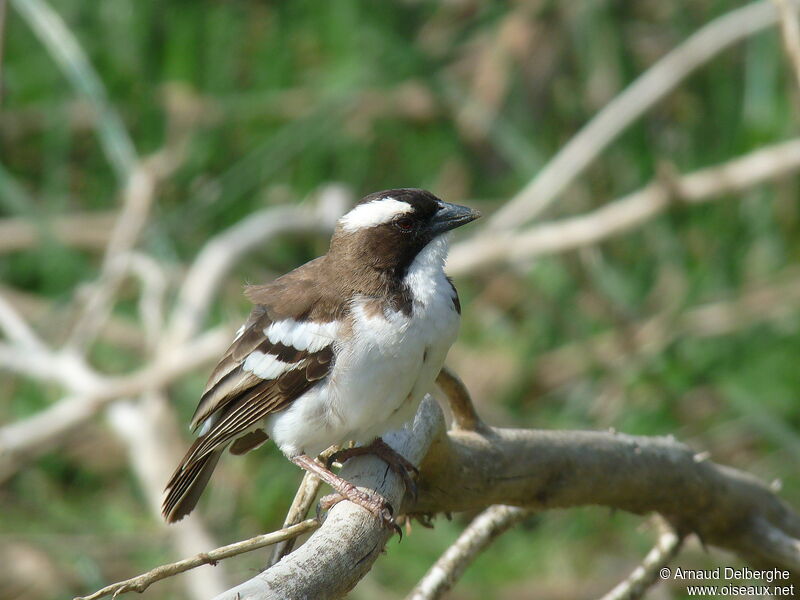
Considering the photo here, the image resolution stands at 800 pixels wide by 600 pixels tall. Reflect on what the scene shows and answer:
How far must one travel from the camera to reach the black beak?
11.1 feet

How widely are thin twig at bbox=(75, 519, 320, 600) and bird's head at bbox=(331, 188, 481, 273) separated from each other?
104 centimetres

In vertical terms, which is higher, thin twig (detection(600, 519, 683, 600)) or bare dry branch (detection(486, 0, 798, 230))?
bare dry branch (detection(486, 0, 798, 230))

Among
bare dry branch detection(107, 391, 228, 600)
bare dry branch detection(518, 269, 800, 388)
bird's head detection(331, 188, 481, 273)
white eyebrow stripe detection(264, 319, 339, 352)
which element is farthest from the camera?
bare dry branch detection(518, 269, 800, 388)

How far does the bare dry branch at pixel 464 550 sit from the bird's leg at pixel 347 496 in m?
0.23

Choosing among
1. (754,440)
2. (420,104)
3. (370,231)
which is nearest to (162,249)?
(420,104)

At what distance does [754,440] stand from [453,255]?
210 centimetres

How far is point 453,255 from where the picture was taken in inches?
224

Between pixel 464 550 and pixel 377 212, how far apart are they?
105 centimetres

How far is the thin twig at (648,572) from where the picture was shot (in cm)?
302

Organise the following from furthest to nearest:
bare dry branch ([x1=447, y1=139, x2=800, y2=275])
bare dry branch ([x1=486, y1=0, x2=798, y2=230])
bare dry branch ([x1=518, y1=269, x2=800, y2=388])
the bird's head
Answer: bare dry branch ([x1=518, y1=269, x2=800, y2=388]) → bare dry branch ([x1=486, y1=0, x2=798, y2=230]) → bare dry branch ([x1=447, y1=139, x2=800, y2=275]) → the bird's head

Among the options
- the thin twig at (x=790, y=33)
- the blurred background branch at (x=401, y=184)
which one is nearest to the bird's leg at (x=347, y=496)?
the blurred background branch at (x=401, y=184)

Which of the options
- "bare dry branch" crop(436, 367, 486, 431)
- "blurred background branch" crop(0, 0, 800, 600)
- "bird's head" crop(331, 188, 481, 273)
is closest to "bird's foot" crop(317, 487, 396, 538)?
"bare dry branch" crop(436, 367, 486, 431)

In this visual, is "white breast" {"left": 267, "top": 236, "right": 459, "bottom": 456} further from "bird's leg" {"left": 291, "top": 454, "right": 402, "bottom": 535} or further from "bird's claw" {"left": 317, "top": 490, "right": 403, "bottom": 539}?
"bird's claw" {"left": 317, "top": 490, "right": 403, "bottom": 539}

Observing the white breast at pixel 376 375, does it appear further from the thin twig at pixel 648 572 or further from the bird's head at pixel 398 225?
the thin twig at pixel 648 572
